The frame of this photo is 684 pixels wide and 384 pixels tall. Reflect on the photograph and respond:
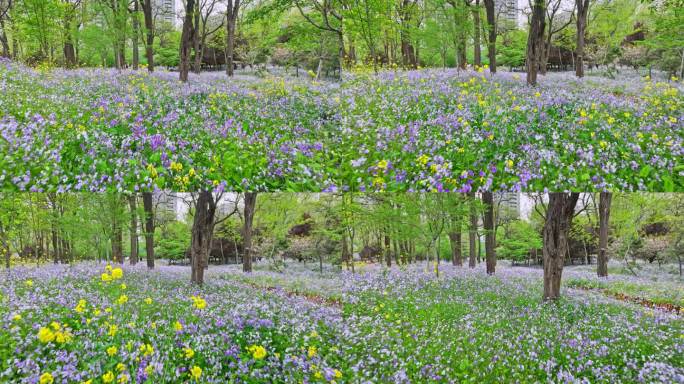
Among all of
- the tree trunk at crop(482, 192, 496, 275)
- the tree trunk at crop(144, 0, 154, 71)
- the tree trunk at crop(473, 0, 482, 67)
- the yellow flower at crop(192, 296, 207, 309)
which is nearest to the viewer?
the yellow flower at crop(192, 296, 207, 309)

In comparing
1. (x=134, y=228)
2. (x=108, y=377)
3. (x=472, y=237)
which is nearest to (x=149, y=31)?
(x=134, y=228)

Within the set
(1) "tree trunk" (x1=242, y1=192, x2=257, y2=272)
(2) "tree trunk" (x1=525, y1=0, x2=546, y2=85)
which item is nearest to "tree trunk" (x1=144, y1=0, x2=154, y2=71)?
(1) "tree trunk" (x1=242, y1=192, x2=257, y2=272)

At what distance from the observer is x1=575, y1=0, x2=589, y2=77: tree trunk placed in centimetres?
1484

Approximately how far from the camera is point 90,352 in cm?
476

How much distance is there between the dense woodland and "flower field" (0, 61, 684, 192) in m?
2.87

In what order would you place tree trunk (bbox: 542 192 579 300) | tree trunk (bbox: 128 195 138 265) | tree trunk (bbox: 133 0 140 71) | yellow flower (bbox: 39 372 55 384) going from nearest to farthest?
yellow flower (bbox: 39 372 55 384), tree trunk (bbox: 128 195 138 265), tree trunk (bbox: 542 192 579 300), tree trunk (bbox: 133 0 140 71)

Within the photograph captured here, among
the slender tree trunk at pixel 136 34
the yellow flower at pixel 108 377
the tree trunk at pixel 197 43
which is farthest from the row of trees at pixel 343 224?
the slender tree trunk at pixel 136 34

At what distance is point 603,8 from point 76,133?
1748 centimetres

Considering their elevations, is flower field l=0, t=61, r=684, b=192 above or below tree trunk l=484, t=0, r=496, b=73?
below

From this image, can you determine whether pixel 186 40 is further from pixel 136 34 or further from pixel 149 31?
pixel 136 34

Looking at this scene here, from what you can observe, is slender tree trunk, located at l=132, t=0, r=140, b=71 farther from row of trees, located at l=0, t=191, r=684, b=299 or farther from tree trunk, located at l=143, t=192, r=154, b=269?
tree trunk, located at l=143, t=192, r=154, b=269

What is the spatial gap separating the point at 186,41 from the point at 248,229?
7.32 meters

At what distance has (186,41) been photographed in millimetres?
12312

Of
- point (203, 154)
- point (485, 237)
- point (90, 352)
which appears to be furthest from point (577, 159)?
point (90, 352)
